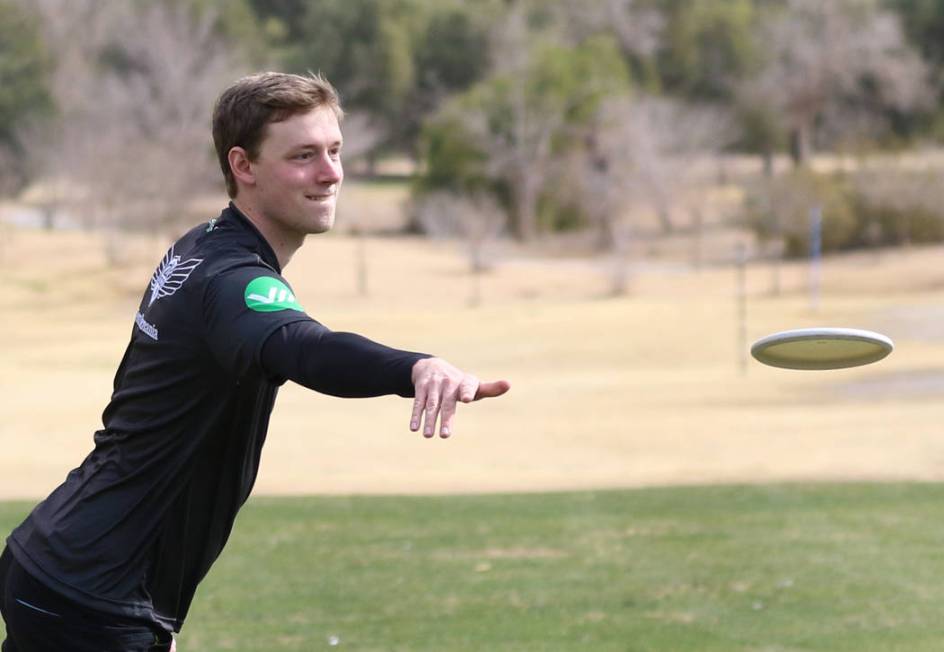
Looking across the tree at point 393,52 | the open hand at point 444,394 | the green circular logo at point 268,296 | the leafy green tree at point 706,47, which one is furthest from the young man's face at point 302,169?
the leafy green tree at point 706,47

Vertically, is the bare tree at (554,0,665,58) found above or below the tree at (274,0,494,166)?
above

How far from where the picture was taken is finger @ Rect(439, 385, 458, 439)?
9.02 feet

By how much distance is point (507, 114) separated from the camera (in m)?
66.8

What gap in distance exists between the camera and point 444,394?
276 cm

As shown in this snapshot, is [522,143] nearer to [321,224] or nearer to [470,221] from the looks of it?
[470,221]

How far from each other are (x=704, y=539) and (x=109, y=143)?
51.2m

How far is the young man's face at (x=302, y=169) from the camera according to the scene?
11.0ft

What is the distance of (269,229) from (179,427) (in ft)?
1.56

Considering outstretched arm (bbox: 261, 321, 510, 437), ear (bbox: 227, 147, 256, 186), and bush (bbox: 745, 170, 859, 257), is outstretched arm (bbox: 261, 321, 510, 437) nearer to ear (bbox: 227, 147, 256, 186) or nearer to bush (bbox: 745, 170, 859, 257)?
ear (bbox: 227, 147, 256, 186)

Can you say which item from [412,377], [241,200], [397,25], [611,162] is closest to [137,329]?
[241,200]

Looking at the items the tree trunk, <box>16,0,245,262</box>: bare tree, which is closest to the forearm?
<box>16,0,245,262</box>: bare tree

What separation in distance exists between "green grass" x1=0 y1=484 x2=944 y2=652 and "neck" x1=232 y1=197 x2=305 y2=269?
419cm

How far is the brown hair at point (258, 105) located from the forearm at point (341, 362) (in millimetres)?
578

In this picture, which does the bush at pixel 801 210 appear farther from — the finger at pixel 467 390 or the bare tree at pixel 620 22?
the finger at pixel 467 390
